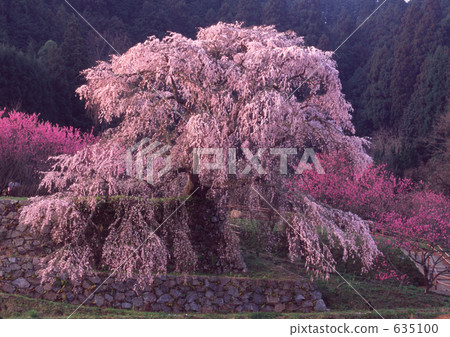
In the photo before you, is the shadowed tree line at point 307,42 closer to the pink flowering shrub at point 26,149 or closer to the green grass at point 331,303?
the pink flowering shrub at point 26,149

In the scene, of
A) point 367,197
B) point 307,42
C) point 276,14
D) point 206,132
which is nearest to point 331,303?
point 206,132

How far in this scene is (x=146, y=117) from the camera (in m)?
10.7

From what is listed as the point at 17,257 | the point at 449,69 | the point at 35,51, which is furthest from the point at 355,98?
the point at 17,257

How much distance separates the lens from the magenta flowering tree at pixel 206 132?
948 cm

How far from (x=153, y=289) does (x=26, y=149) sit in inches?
298

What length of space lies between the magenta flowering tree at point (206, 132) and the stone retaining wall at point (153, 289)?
1.46 ft

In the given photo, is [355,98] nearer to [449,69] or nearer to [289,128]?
[449,69]

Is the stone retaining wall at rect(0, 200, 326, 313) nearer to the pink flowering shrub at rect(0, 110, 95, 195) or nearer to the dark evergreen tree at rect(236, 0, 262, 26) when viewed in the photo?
the pink flowering shrub at rect(0, 110, 95, 195)

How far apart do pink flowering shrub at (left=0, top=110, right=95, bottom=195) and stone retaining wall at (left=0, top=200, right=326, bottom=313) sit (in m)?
3.94

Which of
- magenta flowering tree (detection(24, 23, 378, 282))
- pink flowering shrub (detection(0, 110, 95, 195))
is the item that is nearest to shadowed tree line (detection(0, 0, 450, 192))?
pink flowering shrub (detection(0, 110, 95, 195))

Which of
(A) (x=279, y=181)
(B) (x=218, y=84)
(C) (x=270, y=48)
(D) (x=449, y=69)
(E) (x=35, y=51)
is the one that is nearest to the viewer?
(C) (x=270, y=48)

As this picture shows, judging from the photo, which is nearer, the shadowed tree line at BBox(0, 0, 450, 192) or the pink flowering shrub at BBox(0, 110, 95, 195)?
the pink flowering shrub at BBox(0, 110, 95, 195)

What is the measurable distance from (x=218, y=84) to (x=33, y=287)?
5496mm

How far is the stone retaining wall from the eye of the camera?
9938 millimetres
